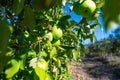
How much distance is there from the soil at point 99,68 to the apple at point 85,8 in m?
10.1

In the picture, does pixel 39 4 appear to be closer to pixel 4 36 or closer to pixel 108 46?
pixel 4 36

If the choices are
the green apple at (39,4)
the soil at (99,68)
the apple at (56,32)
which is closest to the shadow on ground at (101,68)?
the soil at (99,68)

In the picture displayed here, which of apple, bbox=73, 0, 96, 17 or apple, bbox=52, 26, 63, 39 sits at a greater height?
apple, bbox=73, 0, 96, 17

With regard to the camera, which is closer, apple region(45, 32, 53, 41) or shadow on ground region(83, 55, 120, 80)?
apple region(45, 32, 53, 41)

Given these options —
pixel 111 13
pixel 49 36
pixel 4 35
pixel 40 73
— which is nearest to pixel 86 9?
pixel 40 73

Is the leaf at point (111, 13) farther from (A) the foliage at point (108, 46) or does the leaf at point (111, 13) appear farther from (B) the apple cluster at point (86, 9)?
(A) the foliage at point (108, 46)

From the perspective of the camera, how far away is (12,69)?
1.12 meters

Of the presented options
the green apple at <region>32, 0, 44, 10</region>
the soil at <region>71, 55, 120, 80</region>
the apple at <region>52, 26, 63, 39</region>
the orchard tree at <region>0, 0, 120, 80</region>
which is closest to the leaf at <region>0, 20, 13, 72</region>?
the orchard tree at <region>0, 0, 120, 80</region>

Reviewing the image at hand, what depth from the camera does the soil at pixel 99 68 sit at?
12.4m

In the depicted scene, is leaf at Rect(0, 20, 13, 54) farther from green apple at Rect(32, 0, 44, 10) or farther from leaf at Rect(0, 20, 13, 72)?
green apple at Rect(32, 0, 44, 10)

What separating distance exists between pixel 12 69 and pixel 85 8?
447 millimetres

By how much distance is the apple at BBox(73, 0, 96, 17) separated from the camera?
1.30 metres

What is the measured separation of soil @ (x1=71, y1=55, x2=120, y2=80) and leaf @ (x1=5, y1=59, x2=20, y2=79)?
404 inches

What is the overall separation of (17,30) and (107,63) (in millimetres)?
12942
